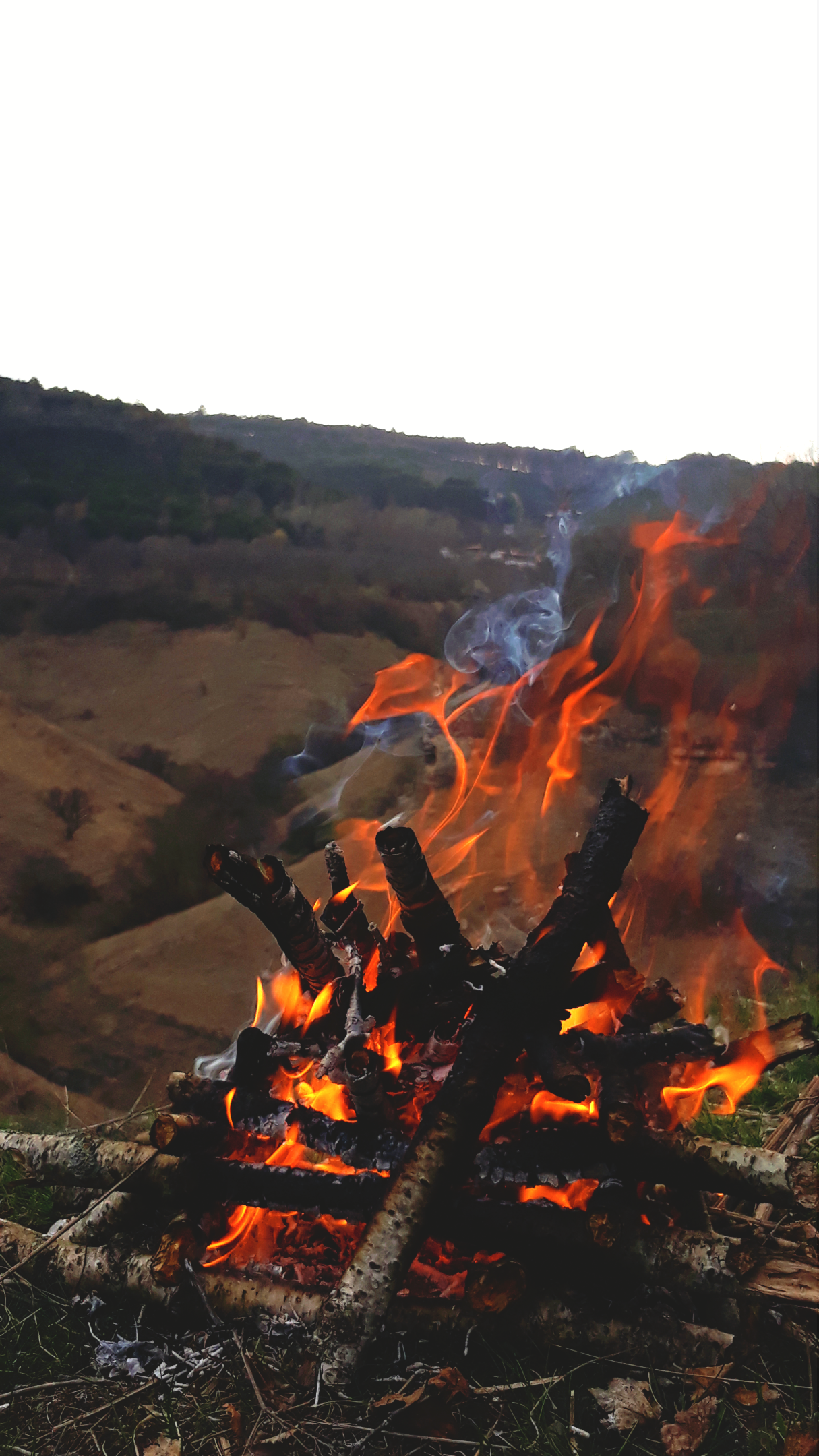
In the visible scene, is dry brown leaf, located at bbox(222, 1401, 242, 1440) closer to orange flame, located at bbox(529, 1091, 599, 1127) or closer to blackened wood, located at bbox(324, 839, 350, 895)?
orange flame, located at bbox(529, 1091, 599, 1127)

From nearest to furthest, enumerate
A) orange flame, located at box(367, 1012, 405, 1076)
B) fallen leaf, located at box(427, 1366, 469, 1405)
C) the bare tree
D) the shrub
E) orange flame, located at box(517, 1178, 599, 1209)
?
1. fallen leaf, located at box(427, 1366, 469, 1405)
2. orange flame, located at box(517, 1178, 599, 1209)
3. orange flame, located at box(367, 1012, 405, 1076)
4. the shrub
5. the bare tree

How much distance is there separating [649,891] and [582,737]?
390cm

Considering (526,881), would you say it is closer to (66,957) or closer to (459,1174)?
(66,957)

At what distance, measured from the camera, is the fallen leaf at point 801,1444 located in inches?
83.4

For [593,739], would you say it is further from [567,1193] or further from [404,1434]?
[404,1434]

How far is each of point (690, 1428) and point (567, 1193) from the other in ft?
2.37

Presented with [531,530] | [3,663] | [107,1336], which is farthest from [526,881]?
[531,530]

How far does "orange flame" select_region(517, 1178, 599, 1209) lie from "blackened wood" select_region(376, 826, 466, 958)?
3.41 ft

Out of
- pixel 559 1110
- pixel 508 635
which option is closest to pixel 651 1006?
pixel 559 1110

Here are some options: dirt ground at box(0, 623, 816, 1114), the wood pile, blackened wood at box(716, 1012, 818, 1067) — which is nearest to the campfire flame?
dirt ground at box(0, 623, 816, 1114)

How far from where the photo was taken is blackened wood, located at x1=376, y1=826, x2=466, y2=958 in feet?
11.3

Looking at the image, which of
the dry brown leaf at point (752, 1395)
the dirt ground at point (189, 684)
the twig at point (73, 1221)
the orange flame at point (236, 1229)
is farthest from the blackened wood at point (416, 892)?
the dirt ground at point (189, 684)

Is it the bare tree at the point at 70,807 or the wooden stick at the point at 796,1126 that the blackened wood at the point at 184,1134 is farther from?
the bare tree at the point at 70,807

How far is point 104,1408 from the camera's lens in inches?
98.0
